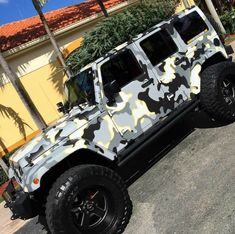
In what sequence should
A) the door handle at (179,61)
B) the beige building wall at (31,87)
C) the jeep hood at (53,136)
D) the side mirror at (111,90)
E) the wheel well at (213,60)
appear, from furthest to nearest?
1. the beige building wall at (31,87)
2. the wheel well at (213,60)
3. the door handle at (179,61)
4. the side mirror at (111,90)
5. the jeep hood at (53,136)

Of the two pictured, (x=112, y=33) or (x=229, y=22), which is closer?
(x=112, y=33)

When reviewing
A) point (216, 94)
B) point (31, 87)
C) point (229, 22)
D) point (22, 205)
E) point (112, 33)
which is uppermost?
point (112, 33)

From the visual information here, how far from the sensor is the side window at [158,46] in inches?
257

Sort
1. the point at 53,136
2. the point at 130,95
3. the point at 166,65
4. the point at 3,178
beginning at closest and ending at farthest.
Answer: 1. the point at 53,136
2. the point at 130,95
3. the point at 166,65
4. the point at 3,178

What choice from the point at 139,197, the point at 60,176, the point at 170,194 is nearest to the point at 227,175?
the point at 170,194

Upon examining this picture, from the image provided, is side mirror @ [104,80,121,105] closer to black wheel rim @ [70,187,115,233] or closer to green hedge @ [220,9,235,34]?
black wheel rim @ [70,187,115,233]

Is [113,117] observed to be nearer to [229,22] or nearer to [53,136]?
[53,136]

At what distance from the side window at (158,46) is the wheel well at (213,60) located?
2.57 feet

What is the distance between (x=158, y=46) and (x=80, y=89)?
60.3 inches

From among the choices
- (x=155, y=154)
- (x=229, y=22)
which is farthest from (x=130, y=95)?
(x=229, y=22)

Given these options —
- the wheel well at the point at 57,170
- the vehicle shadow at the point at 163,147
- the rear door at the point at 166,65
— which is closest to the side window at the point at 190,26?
the rear door at the point at 166,65

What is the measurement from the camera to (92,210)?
506 centimetres

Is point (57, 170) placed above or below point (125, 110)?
below

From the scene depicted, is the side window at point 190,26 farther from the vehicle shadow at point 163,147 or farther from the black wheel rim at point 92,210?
the black wheel rim at point 92,210
